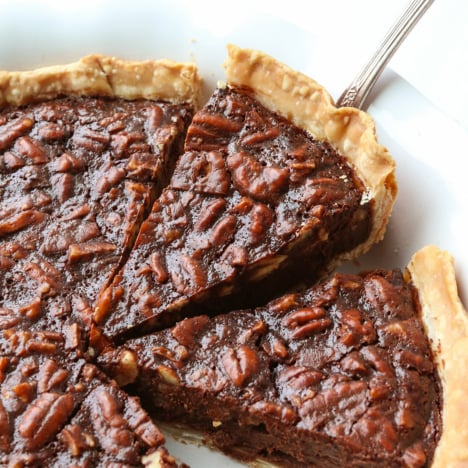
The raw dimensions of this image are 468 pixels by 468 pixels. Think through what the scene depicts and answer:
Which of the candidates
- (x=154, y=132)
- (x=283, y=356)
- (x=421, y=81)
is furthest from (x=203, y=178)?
(x=421, y=81)

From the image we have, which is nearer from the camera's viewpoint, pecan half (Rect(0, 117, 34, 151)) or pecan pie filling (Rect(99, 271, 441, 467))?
pecan pie filling (Rect(99, 271, 441, 467))

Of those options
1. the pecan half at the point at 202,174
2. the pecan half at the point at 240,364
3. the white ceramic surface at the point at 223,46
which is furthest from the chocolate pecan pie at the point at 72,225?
the pecan half at the point at 240,364

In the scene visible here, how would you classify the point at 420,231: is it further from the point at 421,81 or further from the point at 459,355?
the point at 421,81

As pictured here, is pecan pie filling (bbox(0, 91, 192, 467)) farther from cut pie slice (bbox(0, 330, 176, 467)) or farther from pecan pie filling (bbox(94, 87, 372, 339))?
pecan pie filling (bbox(94, 87, 372, 339))

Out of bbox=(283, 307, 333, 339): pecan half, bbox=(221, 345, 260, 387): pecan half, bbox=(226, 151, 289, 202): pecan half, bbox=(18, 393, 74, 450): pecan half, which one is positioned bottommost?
bbox=(18, 393, 74, 450): pecan half

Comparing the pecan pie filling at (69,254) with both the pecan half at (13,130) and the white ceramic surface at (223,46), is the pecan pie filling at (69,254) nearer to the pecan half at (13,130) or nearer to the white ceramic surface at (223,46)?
the pecan half at (13,130)

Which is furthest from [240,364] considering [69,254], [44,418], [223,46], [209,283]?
[223,46]

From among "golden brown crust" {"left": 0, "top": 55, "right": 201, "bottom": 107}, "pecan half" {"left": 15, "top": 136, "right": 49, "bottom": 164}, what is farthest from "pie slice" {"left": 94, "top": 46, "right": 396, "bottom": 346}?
"pecan half" {"left": 15, "top": 136, "right": 49, "bottom": 164}

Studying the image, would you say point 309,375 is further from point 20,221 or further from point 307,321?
point 20,221
